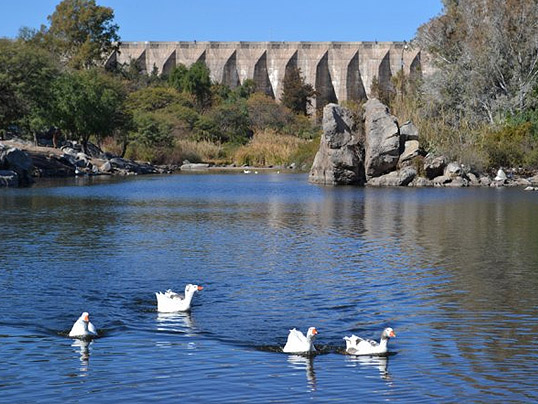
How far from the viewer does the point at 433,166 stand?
42.9 meters

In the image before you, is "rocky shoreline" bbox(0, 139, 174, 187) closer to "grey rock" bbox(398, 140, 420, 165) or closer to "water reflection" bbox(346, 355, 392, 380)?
"grey rock" bbox(398, 140, 420, 165)

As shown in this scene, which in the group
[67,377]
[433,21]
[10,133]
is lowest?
[67,377]

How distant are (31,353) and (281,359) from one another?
9.96 ft

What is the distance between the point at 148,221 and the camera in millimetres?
26969

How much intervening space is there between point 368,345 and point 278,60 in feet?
354

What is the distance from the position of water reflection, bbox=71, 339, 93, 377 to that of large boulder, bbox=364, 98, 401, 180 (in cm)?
3154

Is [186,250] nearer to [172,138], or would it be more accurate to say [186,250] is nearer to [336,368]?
[336,368]

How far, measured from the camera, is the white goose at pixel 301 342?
36.9ft

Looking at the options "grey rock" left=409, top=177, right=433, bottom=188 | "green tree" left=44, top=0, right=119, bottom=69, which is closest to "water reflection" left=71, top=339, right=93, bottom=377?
"grey rock" left=409, top=177, right=433, bottom=188

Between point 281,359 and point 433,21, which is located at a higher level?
point 433,21

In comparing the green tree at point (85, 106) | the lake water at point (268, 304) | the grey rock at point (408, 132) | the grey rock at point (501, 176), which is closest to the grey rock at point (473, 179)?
the grey rock at point (501, 176)

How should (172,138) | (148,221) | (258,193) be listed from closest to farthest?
(148,221)
(258,193)
(172,138)

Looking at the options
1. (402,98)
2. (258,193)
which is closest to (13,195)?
(258,193)

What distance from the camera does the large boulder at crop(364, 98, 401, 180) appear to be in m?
42.4
